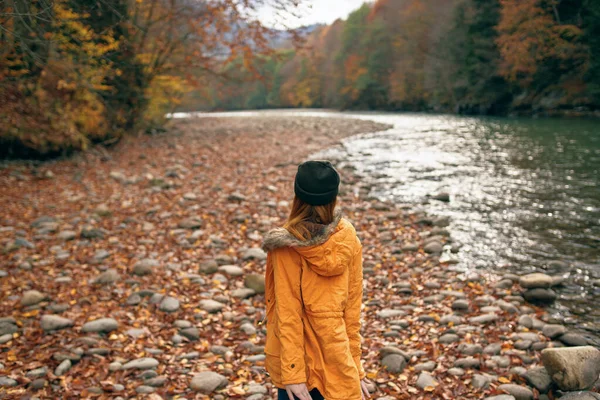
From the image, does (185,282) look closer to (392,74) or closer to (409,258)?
(409,258)

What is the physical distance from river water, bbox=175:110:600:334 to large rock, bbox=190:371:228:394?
13.8 feet

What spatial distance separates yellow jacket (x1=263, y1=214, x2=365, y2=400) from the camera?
2.21m

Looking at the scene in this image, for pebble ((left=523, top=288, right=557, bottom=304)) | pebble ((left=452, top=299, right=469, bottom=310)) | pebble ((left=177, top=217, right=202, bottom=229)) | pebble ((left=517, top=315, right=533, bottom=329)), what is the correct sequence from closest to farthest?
1. pebble ((left=517, top=315, right=533, bottom=329))
2. pebble ((left=452, top=299, right=469, bottom=310))
3. pebble ((left=523, top=288, right=557, bottom=304))
4. pebble ((left=177, top=217, right=202, bottom=229))

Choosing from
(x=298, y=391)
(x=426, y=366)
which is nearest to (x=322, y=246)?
(x=298, y=391)

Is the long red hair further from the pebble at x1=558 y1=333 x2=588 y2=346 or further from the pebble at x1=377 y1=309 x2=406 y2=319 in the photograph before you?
the pebble at x1=558 y1=333 x2=588 y2=346

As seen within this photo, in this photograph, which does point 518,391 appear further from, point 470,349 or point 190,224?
point 190,224

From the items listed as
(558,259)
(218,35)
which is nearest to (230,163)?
(218,35)

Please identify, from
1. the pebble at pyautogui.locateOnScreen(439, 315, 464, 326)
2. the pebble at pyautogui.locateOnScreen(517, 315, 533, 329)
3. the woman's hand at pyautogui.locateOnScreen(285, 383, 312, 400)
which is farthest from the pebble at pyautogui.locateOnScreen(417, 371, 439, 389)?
the woman's hand at pyautogui.locateOnScreen(285, 383, 312, 400)

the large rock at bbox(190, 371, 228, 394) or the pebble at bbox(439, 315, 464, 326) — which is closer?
the large rock at bbox(190, 371, 228, 394)

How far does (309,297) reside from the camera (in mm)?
2270

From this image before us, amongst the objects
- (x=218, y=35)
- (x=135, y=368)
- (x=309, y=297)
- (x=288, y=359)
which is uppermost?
(x=218, y=35)

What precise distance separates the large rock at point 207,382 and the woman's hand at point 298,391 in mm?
2019

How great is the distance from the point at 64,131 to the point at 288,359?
12776 mm

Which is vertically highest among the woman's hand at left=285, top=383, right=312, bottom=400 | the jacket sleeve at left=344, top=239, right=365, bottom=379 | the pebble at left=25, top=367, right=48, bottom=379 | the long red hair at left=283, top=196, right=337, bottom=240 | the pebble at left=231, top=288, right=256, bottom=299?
the long red hair at left=283, top=196, right=337, bottom=240
